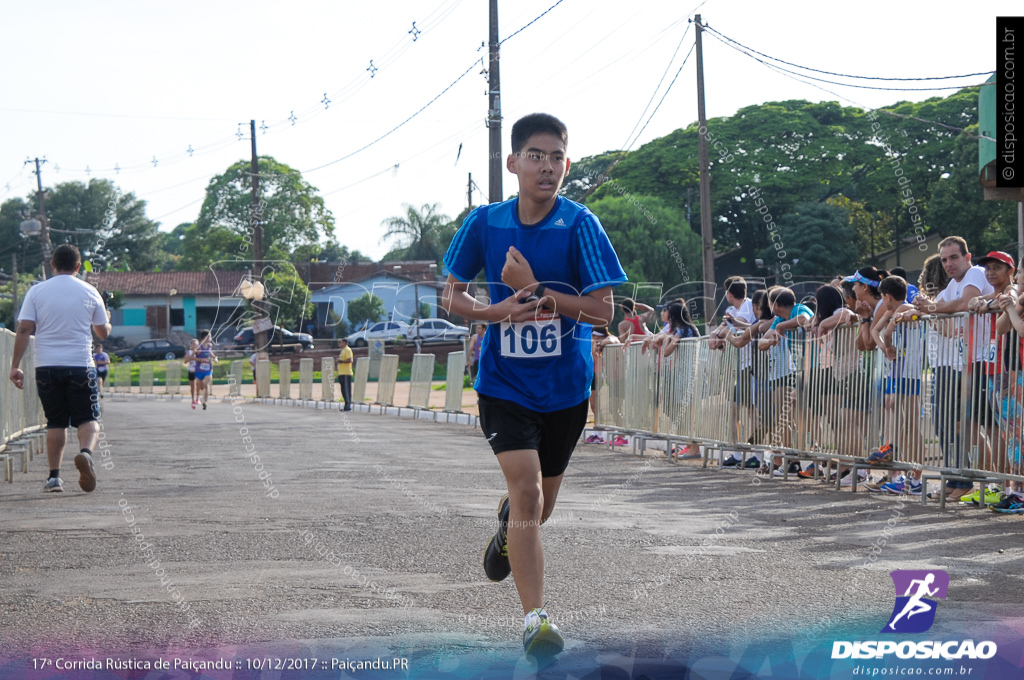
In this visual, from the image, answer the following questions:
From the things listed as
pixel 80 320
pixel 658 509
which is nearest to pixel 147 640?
pixel 658 509

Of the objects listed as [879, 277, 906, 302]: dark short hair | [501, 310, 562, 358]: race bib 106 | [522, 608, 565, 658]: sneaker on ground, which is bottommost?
[522, 608, 565, 658]: sneaker on ground

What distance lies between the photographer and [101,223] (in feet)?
322

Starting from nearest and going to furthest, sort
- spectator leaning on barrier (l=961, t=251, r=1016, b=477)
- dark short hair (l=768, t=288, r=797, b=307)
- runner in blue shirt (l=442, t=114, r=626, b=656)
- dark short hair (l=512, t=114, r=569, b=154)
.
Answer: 1. runner in blue shirt (l=442, t=114, r=626, b=656)
2. dark short hair (l=512, t=114, r=569, b=154)
3. spectator leaning on barrier (l=961, t=251, r=1016, b=477)
4. dark short hair (l=768, t=288, r=797, b=307)

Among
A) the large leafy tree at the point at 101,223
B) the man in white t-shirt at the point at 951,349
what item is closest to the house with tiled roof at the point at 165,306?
the large leafy tree at the point at 101,223

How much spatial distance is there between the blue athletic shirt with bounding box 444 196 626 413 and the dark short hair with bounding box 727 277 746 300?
9071mm

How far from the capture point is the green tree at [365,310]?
6488 centimetres

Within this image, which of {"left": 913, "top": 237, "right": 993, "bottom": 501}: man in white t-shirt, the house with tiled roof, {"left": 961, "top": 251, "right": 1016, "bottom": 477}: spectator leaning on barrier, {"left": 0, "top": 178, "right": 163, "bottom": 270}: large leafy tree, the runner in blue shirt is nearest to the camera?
the runner in blue shirt

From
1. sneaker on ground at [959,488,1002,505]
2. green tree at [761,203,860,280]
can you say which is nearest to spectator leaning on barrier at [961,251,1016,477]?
sneaker on ground at [959,488,1002,505]

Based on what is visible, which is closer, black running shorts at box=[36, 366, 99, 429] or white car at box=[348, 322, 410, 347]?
black running shorts at box=[36, 366, 99, 429]

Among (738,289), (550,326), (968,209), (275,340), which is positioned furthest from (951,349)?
(968,209)

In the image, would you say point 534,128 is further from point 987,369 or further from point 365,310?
point 365,310

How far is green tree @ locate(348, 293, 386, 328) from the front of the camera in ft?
213

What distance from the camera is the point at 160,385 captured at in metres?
55.0

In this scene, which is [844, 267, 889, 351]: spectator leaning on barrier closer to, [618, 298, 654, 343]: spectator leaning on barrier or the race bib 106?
[618, 298, 654, 343]: spectator leaning on barrier
